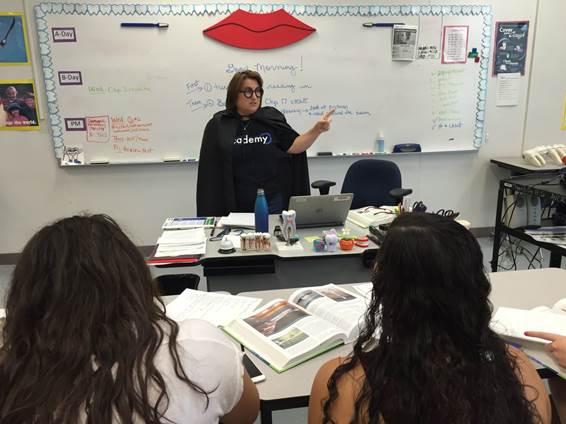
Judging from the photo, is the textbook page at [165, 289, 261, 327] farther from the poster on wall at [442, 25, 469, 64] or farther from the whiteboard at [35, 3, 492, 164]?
the poster on wall at [442, 25, 469, 64]

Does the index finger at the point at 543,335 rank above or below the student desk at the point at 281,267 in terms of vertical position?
above

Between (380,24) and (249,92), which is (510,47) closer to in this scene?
(380,24)

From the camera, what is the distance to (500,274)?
1812 millimetres

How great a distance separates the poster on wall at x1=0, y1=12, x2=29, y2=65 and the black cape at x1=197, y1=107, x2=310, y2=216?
1.67 meters

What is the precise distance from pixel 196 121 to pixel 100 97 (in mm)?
778

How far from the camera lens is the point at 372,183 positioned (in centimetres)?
303

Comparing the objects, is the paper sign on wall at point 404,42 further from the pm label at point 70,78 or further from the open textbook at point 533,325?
the open textbook at point 533,325

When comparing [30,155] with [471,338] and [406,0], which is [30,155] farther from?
[471,338]

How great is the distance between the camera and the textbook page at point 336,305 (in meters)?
1.37

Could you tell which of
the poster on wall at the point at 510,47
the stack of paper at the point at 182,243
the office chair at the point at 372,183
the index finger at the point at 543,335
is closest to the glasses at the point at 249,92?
the office chair at the point at 372,183

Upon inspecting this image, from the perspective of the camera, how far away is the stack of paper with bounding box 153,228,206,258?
2.08 meters

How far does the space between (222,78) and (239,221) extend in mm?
1653

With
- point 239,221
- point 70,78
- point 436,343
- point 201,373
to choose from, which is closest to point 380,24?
point 239,221

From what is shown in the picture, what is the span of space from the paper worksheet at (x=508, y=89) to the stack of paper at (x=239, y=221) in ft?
9.30
